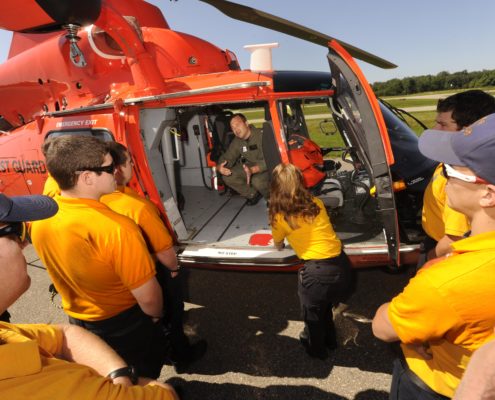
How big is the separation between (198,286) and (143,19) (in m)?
3.75

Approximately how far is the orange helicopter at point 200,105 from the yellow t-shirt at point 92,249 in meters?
1.40

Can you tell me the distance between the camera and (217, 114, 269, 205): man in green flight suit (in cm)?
461

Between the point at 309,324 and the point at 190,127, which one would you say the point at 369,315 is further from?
the point at 190,127

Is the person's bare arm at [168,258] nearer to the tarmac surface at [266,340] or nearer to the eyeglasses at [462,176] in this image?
the tarmac surface at [266,340]

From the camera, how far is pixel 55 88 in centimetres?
456

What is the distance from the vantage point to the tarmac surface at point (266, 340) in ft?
8.42

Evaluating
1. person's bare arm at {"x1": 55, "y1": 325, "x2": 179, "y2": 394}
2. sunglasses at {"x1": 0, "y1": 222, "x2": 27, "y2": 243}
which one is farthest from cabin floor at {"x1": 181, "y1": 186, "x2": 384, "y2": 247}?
sunglasses at {"x1": 0, "y1": 222, "x2": 27, "y2": 243}

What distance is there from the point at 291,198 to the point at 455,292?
1.43 metres

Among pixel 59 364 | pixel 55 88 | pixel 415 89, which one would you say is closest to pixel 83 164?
pixel 59 364

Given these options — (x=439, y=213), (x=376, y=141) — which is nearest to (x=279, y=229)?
(x=376, y=141)

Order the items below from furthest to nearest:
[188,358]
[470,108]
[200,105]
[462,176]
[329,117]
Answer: [329,117], [200,105], [188,358], [470,108], [462,176]

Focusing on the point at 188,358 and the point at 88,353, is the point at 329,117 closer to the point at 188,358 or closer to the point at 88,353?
the point at 188,358

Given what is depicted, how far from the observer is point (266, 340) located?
10.1 feet

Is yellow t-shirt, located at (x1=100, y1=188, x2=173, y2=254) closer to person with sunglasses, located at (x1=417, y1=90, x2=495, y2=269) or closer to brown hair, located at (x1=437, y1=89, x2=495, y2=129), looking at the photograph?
person with sunglasses, located at (x1=417, y1=90, x2=495, y2=269)
